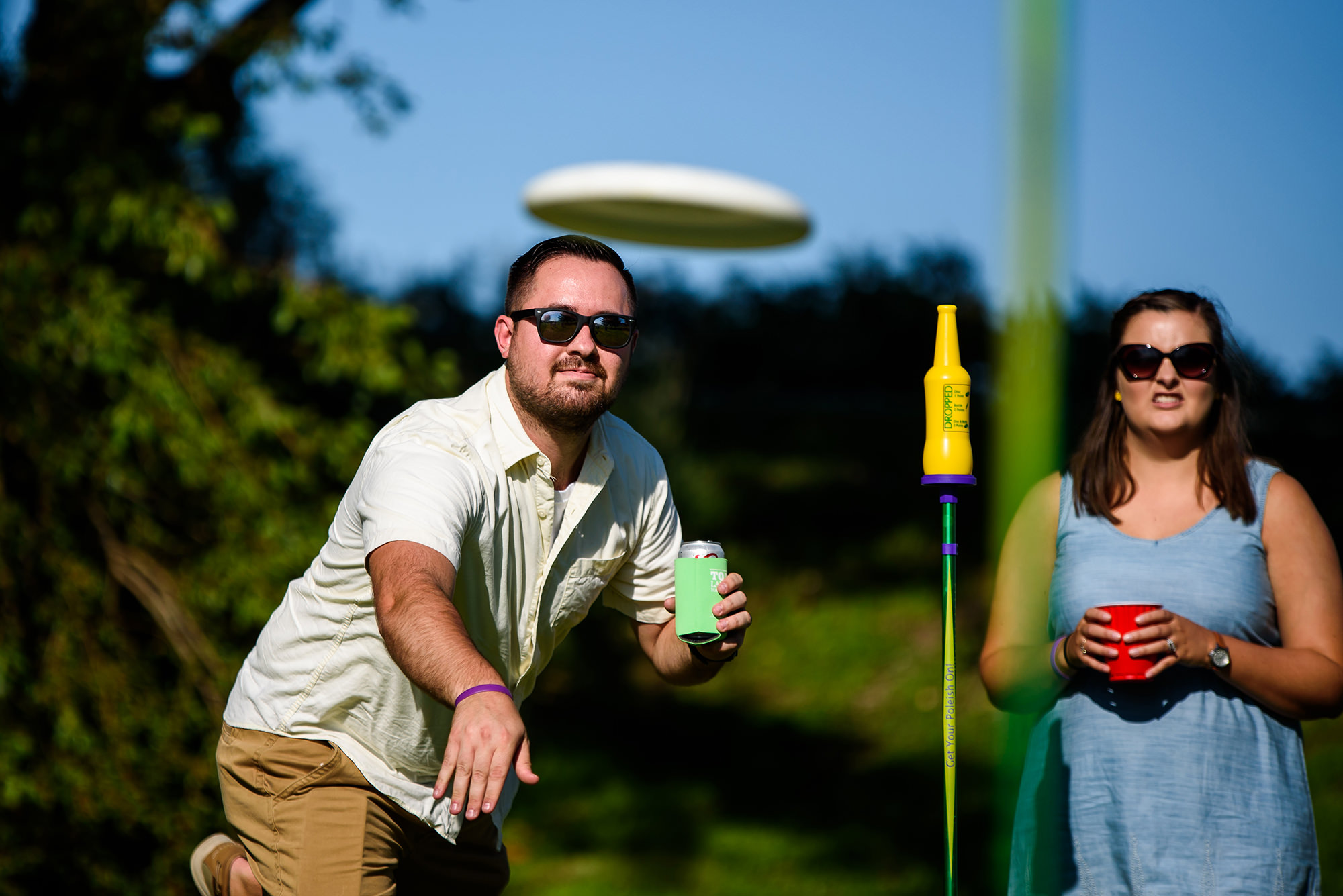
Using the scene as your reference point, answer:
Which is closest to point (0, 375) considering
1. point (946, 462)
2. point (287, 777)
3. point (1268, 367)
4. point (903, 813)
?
point (287, 777)

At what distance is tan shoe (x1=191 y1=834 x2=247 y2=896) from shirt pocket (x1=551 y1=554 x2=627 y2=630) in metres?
1.00

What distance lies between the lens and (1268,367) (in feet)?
26.2

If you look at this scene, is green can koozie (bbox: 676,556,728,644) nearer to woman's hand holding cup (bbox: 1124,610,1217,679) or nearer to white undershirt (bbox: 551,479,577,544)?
white undershirt (bbox: 551,479,577,544)

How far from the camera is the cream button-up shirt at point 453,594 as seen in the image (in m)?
2.60

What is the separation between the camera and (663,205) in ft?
24.4

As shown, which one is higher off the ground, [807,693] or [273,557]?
[273,557]

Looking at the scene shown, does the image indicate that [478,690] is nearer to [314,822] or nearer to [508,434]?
[508,434]

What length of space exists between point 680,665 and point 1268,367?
658cm

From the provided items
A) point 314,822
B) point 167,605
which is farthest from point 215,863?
point 167,605

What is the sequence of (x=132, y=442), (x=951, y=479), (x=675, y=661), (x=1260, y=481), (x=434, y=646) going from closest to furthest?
1. (x=434, y=646)
2. (x=951, y=479)
3. (x=1260, y=481)
4. (x=675, y=661)
5. (x=132, y=442)

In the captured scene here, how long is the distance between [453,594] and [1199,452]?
176 centimetres

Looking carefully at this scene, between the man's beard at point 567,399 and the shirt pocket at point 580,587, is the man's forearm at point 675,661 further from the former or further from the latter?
the man's beard at point 567,399

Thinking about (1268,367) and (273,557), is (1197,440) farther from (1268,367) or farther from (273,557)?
(1268,367)

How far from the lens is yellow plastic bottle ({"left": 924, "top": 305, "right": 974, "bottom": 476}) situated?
7.66ft
